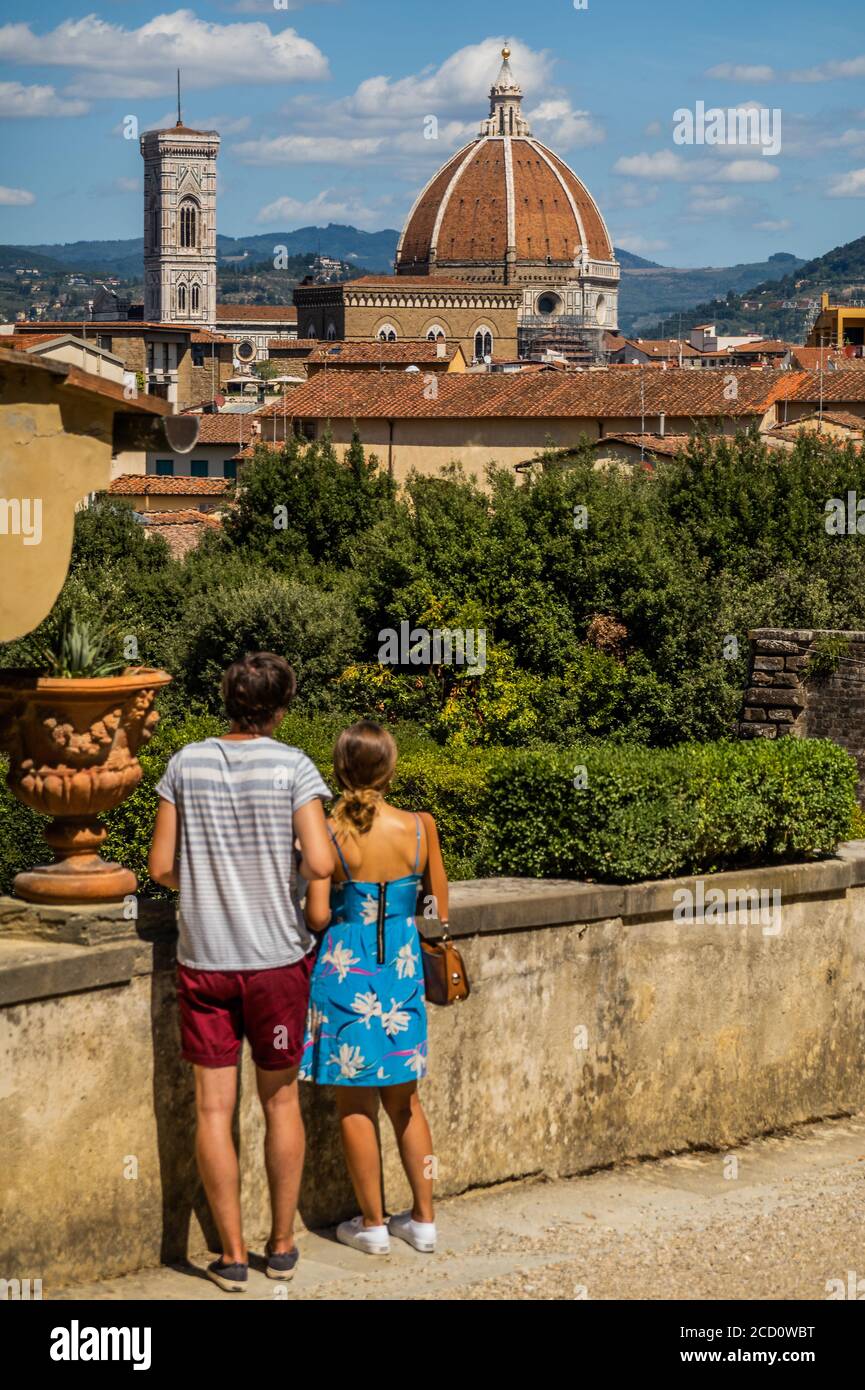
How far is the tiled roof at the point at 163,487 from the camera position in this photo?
60156 mm

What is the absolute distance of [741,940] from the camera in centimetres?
610

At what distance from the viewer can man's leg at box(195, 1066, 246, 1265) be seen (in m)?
4.42

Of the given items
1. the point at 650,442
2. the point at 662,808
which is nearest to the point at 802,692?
the point at 662,808

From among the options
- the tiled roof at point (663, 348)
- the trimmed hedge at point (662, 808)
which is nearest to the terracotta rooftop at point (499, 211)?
the tiled roof at point (663, 348)

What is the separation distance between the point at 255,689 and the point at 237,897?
1.61 ft

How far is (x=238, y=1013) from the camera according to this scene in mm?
4461

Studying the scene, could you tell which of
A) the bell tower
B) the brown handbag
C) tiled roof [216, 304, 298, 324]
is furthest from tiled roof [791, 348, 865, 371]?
the bell tower

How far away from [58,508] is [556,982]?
6.71 ft

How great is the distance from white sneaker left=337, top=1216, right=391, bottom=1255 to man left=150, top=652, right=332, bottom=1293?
41 cm

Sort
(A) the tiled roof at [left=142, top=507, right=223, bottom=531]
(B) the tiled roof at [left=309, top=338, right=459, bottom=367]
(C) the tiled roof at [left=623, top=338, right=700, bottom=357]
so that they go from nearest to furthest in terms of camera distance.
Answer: (A) the tiled roof at [left=142, top=507, right=223, bottom=531]
(B) the tiled roof at [left=309, top=338, right=459, bottom=367]
(C) the tiled roof at [left=623, top=338, right=700, bottom=357]

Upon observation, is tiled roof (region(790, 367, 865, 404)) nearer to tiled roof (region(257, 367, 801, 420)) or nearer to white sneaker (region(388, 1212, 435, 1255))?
tiled roof (region(257, 367, 801, 420))

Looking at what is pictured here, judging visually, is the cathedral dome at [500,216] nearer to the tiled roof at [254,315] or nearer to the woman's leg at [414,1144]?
the tiled roof at [254,315]

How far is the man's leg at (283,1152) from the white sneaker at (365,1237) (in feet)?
0.88

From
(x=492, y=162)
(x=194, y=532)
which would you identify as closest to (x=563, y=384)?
(x=194, y=532)
